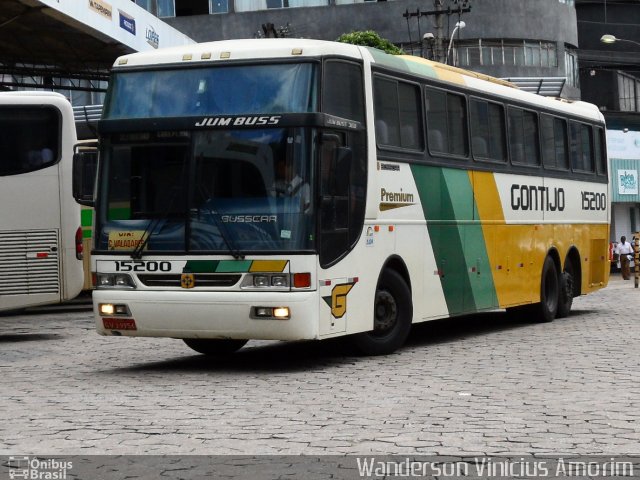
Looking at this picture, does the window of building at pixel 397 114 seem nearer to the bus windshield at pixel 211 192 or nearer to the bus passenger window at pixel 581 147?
the bus windshield at pixel 211 192

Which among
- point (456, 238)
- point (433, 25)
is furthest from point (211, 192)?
point (433, 25)

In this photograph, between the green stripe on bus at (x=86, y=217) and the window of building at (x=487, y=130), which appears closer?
the window of building at (x=487, y=130)

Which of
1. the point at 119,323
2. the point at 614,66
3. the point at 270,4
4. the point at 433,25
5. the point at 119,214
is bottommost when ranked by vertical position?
the point at 119,323

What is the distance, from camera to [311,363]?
14352mm

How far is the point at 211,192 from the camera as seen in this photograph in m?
13.3

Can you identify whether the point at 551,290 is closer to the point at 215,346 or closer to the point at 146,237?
the point at 215,346

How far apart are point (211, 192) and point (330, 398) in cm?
299

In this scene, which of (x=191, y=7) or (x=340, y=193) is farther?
(x=191, y=7)

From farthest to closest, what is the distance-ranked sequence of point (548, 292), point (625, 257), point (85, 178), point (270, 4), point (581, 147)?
1. point (270, 4)
2. point (625, 257)
3. point (581, 147)
4. point (548, 292)
5. point (85, 178)

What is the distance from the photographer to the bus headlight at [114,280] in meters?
13.6

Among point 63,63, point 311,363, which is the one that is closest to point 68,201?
point 311,363

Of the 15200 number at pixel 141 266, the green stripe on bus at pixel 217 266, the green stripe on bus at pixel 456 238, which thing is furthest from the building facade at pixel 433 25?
the green stripe on bus at pixel 217 266

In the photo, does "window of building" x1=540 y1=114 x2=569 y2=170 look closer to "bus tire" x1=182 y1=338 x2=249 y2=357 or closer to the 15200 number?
"bus tire" x1=182 y1=338 x2=249 y2=357

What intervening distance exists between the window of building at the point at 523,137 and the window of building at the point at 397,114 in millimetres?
3494
